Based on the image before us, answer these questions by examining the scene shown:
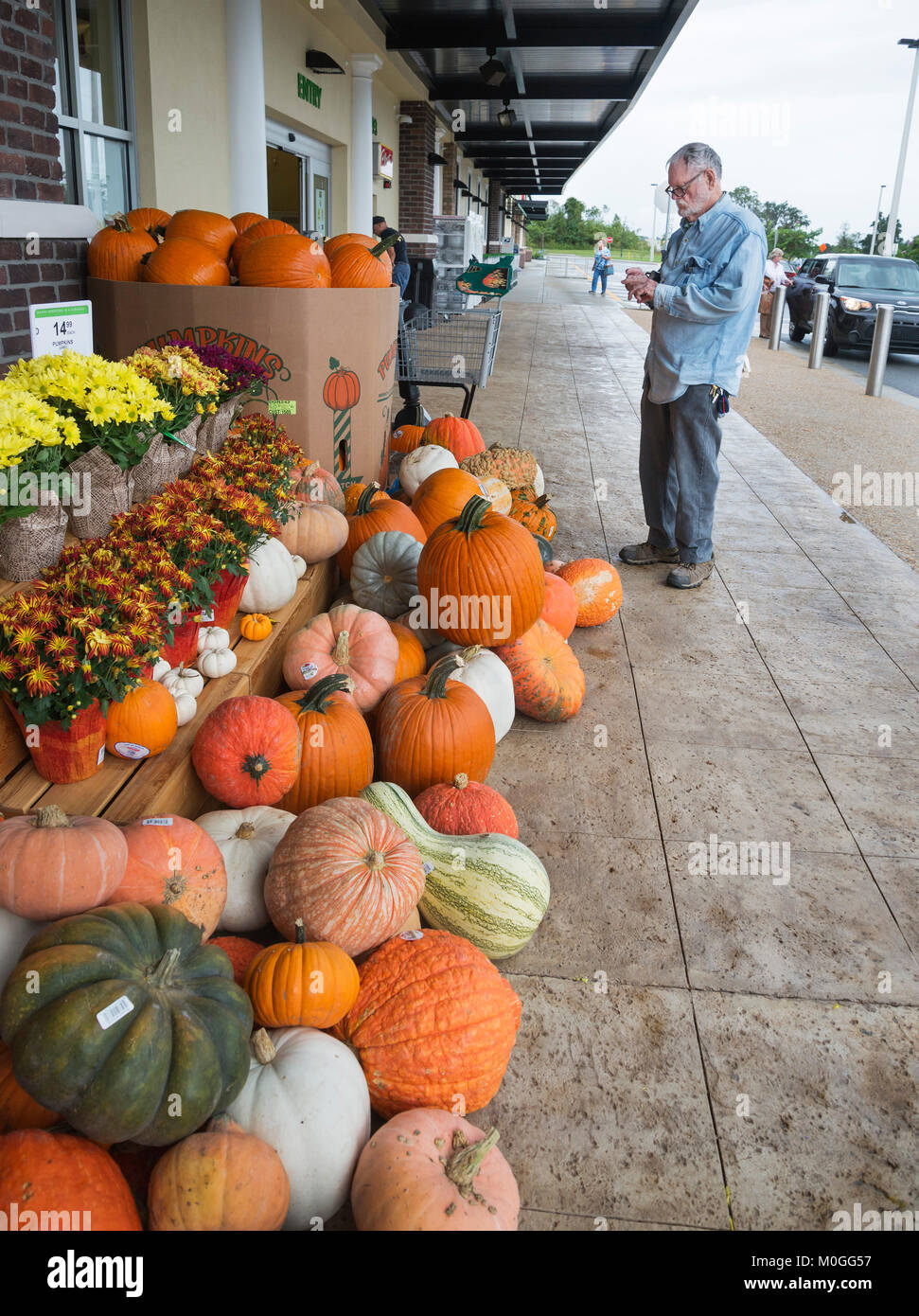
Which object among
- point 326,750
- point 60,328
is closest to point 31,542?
point 326,750

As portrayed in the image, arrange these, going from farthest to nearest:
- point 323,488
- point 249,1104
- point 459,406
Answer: point 459,406
point 323,488
point 249,1104

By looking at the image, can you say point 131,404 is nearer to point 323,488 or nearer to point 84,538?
point 84,538

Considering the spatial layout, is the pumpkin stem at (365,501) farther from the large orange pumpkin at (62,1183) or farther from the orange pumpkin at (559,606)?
the large orange pumpkin at (62,1183)

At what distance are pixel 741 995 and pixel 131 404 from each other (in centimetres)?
224

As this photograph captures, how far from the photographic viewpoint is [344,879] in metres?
2.20

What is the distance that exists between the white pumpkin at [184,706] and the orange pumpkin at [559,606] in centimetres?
188

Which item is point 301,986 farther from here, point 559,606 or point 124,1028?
point 559,606

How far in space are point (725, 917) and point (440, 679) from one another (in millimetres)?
1118

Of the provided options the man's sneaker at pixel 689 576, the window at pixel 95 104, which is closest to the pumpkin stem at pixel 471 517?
the man's sneaker at pixel 689 576

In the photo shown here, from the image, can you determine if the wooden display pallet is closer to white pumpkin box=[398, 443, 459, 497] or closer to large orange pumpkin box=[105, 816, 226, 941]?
large orange pumpkin box=[105, 816, 226, 941]

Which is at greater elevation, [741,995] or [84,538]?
[84,538]

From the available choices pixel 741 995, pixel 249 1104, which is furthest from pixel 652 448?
pixel 249 1104

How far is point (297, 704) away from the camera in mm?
2965

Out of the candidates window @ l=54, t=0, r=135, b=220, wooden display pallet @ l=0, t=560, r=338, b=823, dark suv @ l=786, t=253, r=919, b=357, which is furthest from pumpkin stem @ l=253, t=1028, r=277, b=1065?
dark suv @ l=786, t=253, r=919, b=357
